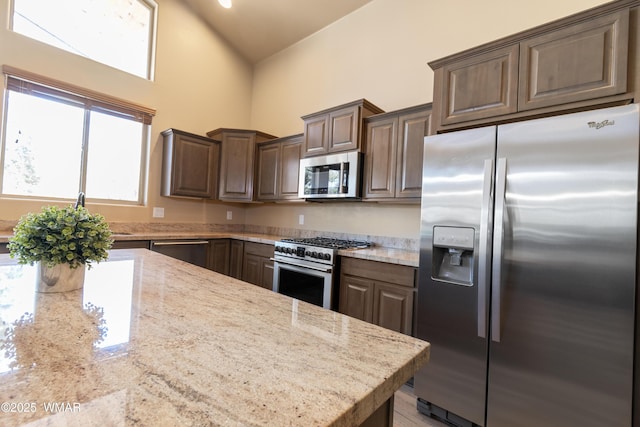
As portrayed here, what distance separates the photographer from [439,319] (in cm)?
177

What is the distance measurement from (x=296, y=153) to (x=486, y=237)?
2.37 m

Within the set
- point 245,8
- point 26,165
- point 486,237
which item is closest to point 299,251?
point 486,237

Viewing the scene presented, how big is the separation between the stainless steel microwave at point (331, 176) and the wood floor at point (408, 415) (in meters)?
1.64

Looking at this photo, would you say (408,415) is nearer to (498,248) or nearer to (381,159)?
(498,248)

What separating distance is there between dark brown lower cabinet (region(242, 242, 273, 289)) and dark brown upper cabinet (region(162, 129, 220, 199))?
38.9 inches

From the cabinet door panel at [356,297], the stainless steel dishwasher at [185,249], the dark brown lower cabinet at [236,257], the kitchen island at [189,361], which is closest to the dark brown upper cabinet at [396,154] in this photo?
the cabinet door panel at [356,297]

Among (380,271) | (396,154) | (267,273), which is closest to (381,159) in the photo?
(396,154)

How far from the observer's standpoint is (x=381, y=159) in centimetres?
267

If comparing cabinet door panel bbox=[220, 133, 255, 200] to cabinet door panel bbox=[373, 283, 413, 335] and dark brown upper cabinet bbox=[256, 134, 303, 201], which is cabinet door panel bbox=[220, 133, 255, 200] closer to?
dark brown upper cabinet bbox=[256, 134, 303, 201]

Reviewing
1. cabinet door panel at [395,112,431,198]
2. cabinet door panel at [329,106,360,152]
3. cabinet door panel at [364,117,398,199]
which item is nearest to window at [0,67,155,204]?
cabinet door panel at [329,106,360,152]

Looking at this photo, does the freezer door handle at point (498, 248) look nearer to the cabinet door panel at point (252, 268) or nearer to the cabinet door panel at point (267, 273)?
the cabinet door panel at point (267, 273)

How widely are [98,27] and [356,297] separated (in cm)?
404

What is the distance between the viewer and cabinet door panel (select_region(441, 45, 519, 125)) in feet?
5.45

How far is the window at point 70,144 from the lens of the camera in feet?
9.23
